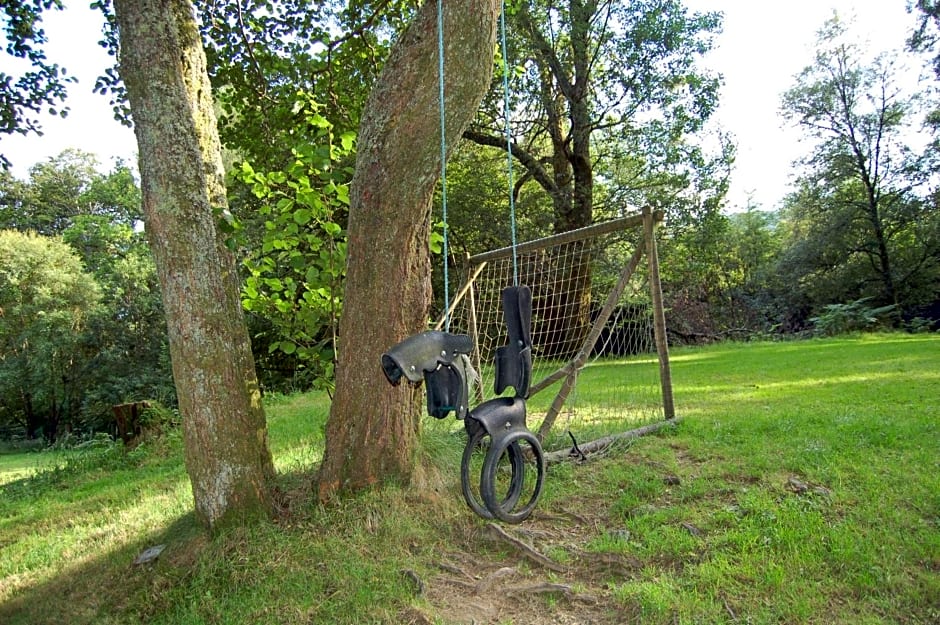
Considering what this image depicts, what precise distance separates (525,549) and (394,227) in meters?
1.78

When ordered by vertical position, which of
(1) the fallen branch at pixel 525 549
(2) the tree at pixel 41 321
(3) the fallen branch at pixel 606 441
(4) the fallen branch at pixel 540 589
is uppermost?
(2) the tree at pixel 41 321

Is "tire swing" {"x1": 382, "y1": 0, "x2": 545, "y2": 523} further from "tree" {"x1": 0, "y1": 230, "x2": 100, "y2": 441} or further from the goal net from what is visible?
"tree" {"x1": 0, "y1": 230, "x2": 100, "y2": 441}

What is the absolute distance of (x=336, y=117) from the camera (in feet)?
15.4

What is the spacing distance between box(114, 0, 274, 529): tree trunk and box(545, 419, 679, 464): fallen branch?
6.43ft

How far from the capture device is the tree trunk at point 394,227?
2.58 m

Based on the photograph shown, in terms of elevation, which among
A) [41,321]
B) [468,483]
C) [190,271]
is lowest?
[468,483]

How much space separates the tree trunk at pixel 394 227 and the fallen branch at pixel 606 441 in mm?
1255

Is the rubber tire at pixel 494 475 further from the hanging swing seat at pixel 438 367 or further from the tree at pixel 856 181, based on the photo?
the tree at pixel 856 181

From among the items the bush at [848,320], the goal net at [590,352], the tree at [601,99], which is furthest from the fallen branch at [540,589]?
the bush at [848,320]

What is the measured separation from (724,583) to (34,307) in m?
19.3

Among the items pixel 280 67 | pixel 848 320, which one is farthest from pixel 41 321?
pixel 848 320

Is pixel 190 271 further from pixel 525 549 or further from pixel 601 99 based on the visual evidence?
pixel 601 99

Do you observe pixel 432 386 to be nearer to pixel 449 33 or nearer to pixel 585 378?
pixel 449 33

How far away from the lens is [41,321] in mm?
15773
